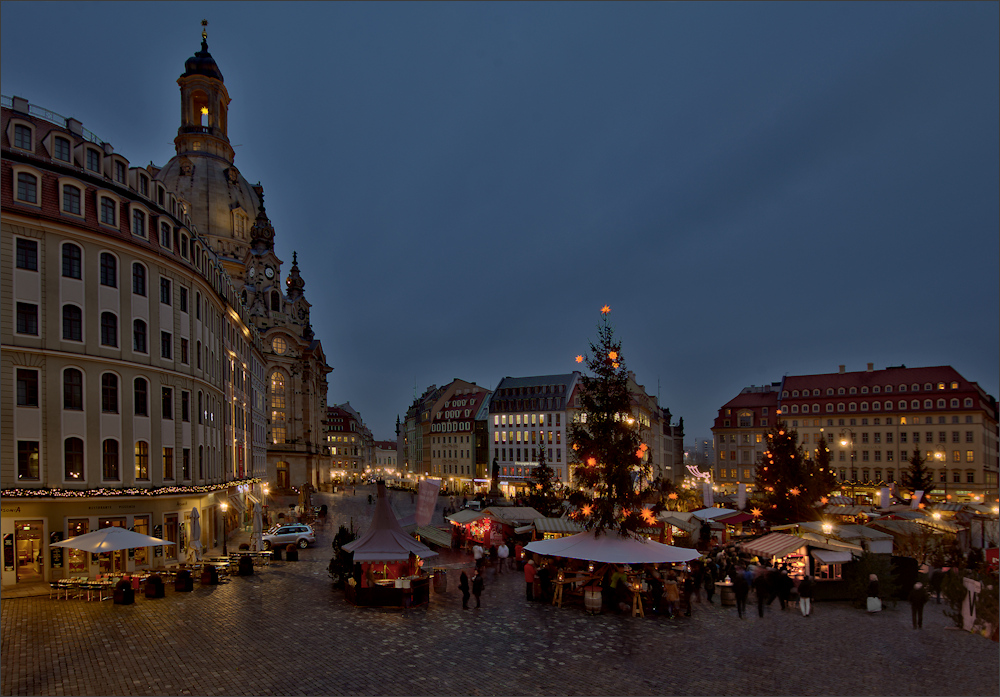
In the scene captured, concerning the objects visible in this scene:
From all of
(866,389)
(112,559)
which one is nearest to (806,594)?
(112,559)

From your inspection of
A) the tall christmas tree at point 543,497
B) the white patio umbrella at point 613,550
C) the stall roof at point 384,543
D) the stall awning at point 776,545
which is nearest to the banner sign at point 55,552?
the stall roof at point 384,543

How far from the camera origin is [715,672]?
15492mm

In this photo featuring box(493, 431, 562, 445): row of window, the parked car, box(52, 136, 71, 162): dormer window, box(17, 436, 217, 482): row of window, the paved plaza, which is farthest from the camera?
box(493, 431, 562, 445): row of window

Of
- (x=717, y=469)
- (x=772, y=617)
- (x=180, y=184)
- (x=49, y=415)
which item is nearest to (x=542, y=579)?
(x=772, y=617)

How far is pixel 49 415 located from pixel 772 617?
2779 cm

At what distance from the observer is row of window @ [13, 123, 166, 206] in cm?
2764

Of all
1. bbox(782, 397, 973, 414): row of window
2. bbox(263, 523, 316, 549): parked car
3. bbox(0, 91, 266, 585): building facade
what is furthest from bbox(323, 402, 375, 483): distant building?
bbox(0, 91, 266, 585): building facade

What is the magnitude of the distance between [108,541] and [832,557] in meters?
25.8

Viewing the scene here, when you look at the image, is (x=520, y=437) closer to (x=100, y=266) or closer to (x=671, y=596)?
(x=100, y=266)

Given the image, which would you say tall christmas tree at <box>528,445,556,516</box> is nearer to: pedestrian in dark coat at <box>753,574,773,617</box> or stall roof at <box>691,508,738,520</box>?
stall roof at <box>691,508,738,520</box>

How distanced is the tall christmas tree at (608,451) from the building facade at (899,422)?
71083 millimetres

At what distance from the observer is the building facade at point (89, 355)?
26.0 meters

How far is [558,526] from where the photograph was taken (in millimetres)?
31703

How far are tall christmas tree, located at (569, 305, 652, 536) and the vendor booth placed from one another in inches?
243
